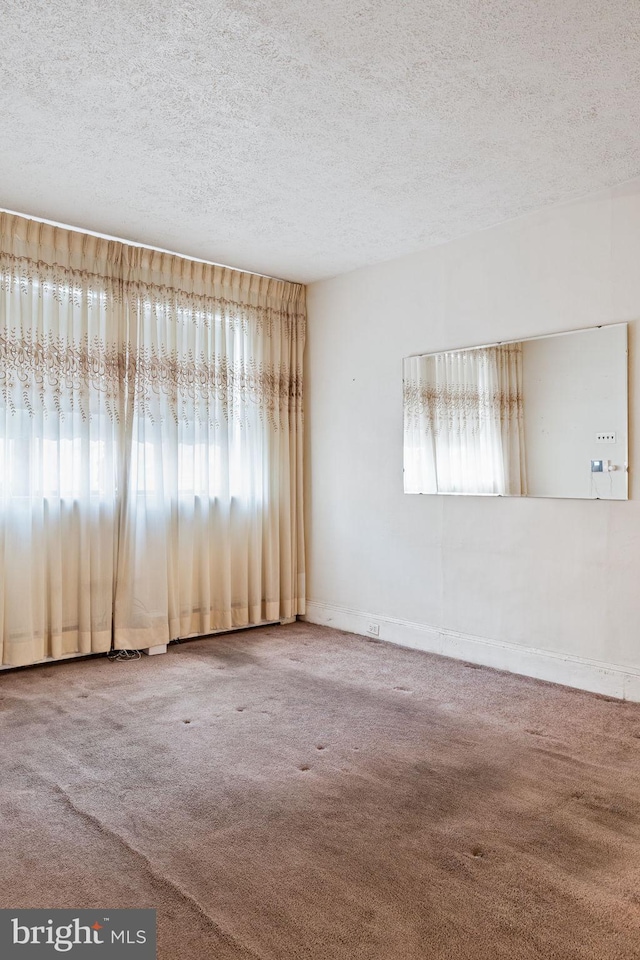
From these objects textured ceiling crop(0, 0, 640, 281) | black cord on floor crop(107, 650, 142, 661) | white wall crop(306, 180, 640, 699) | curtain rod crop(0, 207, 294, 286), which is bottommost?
black cord on floor crop(107, 650, 142, 661)

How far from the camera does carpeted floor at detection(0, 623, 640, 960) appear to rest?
69.0 inches

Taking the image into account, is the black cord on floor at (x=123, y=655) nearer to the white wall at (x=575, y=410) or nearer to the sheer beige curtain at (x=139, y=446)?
the sheer beige curtain at (x=139, y=446)

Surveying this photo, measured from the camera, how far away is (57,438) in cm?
417

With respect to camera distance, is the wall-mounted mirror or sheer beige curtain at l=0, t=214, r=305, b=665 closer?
the wall-mounted mirror

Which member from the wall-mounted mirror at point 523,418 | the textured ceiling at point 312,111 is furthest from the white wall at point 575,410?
the textured ceiling at point 312,111

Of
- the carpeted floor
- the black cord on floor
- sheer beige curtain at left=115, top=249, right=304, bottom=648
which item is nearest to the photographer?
the carpeted floor

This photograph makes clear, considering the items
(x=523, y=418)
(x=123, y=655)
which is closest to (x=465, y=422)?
(x=523, y=418)

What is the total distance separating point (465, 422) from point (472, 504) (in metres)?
0.52

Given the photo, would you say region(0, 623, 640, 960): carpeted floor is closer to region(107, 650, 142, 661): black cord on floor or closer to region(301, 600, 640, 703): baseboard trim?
region(301, 600, 640, 703): baseboard trim

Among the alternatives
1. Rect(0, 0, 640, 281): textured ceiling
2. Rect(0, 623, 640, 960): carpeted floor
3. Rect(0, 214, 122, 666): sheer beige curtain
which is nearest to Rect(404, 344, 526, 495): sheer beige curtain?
Rect(0, 0, 640, 281): textured ceiling

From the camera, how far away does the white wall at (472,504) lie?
3.69m

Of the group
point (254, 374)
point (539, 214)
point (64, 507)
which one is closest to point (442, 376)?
point (539, 214)

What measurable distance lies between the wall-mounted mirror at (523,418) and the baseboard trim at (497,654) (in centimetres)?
91

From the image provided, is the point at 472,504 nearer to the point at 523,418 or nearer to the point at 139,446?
the point at 523,418
